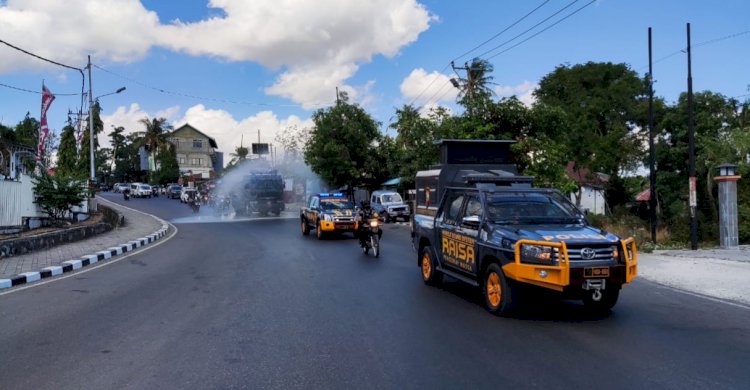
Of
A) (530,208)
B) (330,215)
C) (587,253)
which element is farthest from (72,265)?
(587,253)

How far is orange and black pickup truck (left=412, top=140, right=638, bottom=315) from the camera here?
22.6 ft

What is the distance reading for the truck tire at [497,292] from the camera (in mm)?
7227

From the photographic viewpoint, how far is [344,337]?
6359 mm

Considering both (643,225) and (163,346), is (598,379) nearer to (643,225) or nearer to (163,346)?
(163,346)

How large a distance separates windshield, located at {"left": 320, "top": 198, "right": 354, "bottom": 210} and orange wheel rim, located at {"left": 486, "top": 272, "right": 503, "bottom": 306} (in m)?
12.8

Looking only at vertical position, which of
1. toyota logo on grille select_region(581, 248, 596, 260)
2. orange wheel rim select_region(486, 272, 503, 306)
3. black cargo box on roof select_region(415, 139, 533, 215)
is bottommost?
orange wheel rim select_region(486, 272, 503, 306)

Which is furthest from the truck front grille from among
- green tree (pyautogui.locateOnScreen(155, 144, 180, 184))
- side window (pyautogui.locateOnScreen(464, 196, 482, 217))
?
green tree (pyautogui.locateOnScreen(155, 144, 180, 184))

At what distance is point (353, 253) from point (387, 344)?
9399 millimetres

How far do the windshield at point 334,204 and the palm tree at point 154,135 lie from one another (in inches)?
2837

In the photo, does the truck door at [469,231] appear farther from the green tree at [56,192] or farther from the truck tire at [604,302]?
the green tree at [56,192]

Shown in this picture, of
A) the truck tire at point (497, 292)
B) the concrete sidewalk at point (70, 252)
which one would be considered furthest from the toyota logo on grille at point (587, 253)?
the concrete sidewalk at point (70, 252)

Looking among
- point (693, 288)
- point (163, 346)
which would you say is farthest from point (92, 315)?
point (693, 288)

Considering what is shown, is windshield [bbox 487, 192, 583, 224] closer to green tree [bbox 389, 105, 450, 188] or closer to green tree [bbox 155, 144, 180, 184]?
green tree [bbox 389, 105, 450, 188]

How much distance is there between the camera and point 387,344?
6.04m
